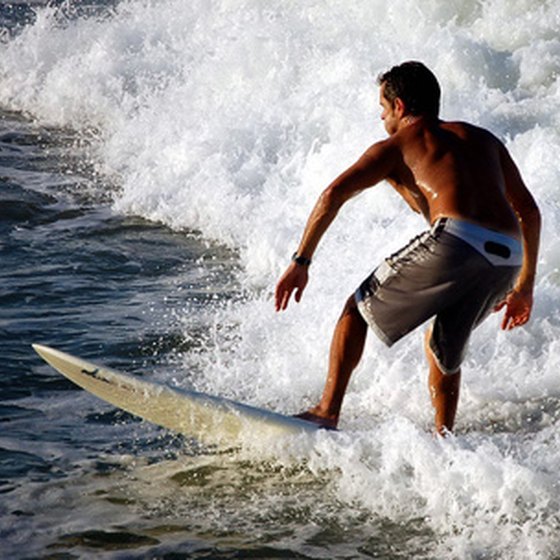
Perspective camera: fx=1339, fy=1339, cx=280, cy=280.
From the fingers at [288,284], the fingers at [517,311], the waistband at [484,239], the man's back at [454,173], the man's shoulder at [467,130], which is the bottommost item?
the fingers at [517,311]

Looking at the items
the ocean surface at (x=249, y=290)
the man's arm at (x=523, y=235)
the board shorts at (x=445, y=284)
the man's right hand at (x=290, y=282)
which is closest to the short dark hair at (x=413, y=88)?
the man's arm at (x=523, y=235)

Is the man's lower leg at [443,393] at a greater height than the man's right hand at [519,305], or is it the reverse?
the man's right hand at [519,305]

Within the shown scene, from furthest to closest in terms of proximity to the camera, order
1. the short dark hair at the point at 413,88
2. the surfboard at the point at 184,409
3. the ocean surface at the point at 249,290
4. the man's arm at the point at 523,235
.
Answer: the surfboard at the point at 184,409 → the man's arm at the point at 523,235 → the short dark hair at the point at 413,88 → the ocean surface at the point at 249,290

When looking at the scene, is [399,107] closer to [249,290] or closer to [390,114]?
[390,114]

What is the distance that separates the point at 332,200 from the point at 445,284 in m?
0.53

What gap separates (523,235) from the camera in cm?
534

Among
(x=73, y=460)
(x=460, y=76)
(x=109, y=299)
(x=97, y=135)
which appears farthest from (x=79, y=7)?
(x=73, y=460)

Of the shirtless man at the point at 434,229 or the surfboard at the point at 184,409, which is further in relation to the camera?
the surfboard at the point at 184,409

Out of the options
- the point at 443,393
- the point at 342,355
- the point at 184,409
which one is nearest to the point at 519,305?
the point at 443,393

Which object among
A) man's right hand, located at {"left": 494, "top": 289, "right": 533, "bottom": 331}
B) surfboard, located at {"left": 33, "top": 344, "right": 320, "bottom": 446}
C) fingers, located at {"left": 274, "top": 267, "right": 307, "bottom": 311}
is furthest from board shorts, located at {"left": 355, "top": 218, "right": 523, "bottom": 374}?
surfboard, located at {"left": 33, "top": 344, "right": 320, "bottom": 446}

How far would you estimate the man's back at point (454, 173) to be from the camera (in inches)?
199

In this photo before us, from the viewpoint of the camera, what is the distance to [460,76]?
38.6 ft

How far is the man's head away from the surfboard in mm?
1328

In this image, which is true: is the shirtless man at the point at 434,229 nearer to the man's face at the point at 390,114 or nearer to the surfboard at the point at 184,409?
the man's face at the point at 390,114
